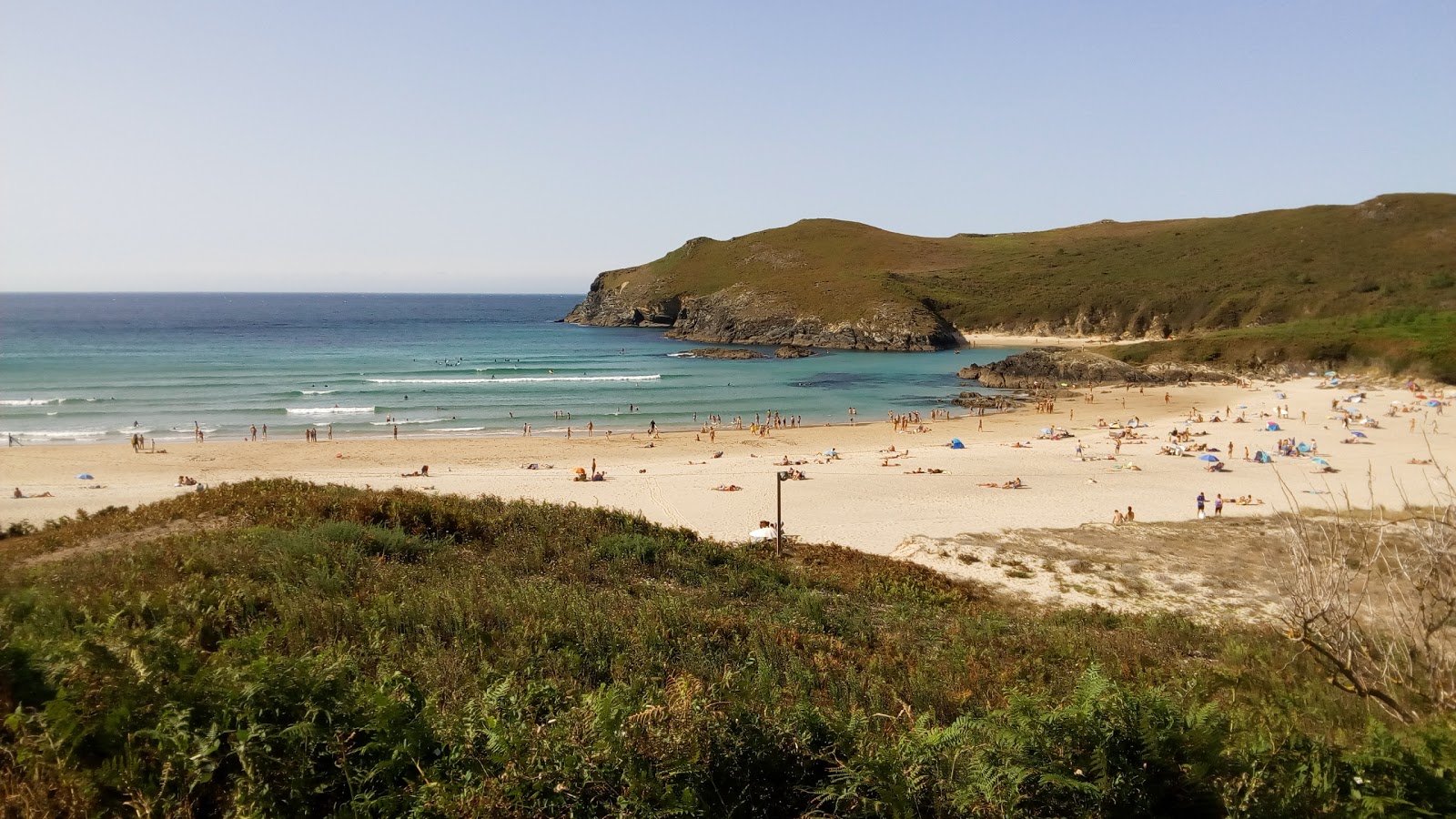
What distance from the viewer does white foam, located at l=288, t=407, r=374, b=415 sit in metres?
44.0

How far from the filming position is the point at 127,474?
93.9 ft

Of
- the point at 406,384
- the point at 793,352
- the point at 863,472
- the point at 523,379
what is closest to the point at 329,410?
the point at 406,384

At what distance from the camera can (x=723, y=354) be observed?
266 ft

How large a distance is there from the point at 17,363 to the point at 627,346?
177ft

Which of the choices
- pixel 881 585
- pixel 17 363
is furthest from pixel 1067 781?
pixel 17 363

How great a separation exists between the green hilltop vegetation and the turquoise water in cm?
3403

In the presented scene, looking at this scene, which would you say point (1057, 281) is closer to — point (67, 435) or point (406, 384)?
point (406, 384)

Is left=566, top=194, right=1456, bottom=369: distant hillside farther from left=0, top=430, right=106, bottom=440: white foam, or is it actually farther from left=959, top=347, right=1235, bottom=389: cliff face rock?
left=0, top=430, right=106, bottom=440: white foam

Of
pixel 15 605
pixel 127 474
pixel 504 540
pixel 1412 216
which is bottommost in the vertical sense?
pixel 127 474

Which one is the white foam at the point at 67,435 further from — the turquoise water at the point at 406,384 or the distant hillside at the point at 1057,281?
the distant hillside at the point at 1057,281

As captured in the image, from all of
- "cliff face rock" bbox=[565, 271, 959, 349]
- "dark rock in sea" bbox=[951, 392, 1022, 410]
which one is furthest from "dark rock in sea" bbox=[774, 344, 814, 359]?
"dark rock in sea" bbox=[951, 392, 1022, 410]

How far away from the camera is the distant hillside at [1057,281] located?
270ft

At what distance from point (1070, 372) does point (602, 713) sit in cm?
6339

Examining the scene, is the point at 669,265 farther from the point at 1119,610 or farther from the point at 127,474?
the point at 1119,610
